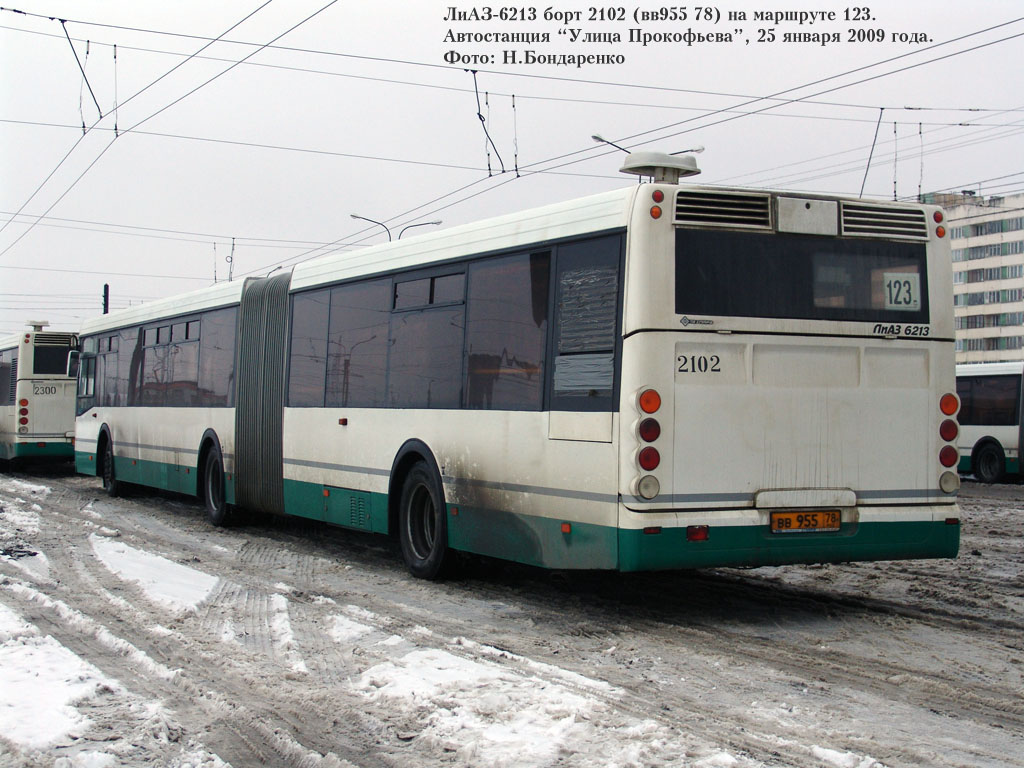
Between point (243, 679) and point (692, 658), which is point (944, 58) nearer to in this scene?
point (692, 658)

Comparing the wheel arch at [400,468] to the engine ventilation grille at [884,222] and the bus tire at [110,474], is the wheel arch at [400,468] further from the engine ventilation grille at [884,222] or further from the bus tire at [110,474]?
the bus tire at [110,474]

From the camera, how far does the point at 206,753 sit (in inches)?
199

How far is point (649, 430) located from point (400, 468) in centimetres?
345

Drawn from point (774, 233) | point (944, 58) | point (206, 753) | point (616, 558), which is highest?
point (944, 58)

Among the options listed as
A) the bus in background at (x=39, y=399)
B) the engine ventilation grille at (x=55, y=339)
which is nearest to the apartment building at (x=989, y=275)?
the engine ventilation grille at (x=55, y=339)

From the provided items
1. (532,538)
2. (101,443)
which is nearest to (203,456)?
(101,443)

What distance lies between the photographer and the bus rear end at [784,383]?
7773 millimetres

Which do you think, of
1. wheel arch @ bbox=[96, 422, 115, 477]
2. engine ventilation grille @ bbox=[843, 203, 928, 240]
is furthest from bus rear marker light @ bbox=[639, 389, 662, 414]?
wheel arch @ bbox=[96, 422, 115, 477]

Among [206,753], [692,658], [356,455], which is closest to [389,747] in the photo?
[206,753]

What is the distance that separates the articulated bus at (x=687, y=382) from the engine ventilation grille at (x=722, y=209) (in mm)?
13

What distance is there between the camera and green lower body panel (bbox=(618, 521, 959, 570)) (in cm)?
769

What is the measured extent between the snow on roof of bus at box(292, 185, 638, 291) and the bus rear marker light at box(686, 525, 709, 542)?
79.6 inches

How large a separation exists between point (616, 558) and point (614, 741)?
273 centimetres

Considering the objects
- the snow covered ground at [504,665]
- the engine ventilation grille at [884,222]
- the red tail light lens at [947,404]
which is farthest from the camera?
the red tail light lens at [947,404]
